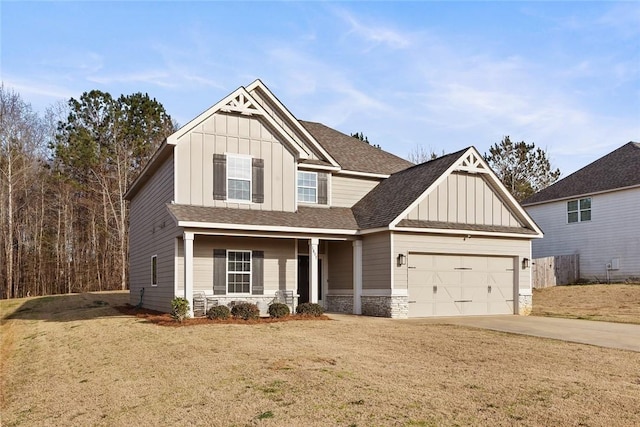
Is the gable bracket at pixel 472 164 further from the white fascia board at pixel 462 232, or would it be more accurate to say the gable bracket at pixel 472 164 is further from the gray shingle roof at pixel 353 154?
the gray shingle roof at pixel 353 154

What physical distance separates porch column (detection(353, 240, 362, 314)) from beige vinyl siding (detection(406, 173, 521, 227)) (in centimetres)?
220

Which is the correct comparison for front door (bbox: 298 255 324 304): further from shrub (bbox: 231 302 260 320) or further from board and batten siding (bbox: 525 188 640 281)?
board and batten siding (bbox: 525 188 640 281)

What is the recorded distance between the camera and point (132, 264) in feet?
87.6

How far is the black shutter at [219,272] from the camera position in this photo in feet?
58.7

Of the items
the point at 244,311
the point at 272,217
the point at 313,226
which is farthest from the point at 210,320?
the point at 313,226

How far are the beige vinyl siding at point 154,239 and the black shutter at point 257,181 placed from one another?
2638mm

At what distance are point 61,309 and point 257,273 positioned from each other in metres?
10.6

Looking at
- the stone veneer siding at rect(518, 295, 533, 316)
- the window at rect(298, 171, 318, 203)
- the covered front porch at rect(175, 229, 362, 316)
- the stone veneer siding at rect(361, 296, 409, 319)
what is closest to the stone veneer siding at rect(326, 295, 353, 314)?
the covered front porch at rect(175, 229, 362, 316)

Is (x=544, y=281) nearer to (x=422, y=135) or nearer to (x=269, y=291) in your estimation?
(x=269, y=291)

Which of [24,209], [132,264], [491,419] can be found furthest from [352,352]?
[24,209]

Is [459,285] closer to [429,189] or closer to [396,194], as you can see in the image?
[429,189]

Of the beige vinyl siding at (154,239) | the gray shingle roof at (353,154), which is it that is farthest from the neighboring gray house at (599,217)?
the beige vinyl siding at (154,239)

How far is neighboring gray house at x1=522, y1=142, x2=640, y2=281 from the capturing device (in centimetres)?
2777

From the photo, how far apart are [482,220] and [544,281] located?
33.0ft
